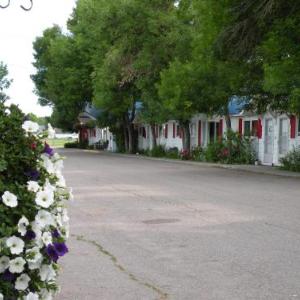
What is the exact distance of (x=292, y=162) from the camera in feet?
92.9

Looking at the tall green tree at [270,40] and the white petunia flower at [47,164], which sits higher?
the tall green tree at [270,40]

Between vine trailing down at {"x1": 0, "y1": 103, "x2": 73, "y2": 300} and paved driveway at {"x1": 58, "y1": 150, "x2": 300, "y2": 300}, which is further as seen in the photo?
paved driveway at {"x1": 58, "y1": 150, "x2": 300, "y2": 300}

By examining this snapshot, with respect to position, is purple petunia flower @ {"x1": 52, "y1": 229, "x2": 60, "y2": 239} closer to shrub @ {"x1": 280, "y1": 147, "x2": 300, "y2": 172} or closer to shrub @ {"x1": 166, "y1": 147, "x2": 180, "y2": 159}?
shrub @ {"x1": 280, "y1": 147, "x2": 300, "y2": 172}

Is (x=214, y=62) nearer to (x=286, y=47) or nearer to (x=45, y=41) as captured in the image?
(x=286, y=47)

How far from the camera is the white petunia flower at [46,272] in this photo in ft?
14.5

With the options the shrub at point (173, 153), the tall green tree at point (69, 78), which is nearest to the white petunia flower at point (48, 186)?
the shrub at point (173, 153)

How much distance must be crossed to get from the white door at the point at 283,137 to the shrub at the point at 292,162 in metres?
3.08

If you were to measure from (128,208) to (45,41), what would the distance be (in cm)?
6159

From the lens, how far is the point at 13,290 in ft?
14.2

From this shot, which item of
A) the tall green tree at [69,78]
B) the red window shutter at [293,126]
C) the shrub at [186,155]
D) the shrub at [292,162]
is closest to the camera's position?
the shrub at [292,162]

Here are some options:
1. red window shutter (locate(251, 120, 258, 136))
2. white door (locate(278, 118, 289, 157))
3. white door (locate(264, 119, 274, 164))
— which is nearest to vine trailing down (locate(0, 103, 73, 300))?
white door (locate(278, 118, 289, 157))

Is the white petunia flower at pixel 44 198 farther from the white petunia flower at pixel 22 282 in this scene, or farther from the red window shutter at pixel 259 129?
the red window shutter at pixel 259 129

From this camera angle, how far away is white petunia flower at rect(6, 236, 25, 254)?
13.7ft

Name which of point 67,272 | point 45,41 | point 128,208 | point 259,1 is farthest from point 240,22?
point 45,41
